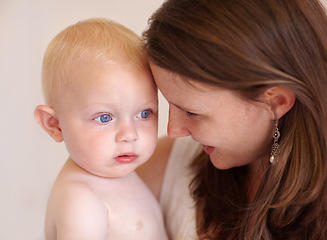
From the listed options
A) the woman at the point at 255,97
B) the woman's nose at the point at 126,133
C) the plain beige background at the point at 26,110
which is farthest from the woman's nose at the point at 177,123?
the plain beige background at the point at 26,110

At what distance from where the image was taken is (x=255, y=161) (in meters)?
1.21

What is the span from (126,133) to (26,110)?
1047mm

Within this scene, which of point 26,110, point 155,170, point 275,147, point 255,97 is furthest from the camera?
point 26,110

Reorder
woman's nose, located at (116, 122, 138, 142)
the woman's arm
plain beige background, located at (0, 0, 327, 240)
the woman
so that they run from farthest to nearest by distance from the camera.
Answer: plain beige background, located at (0, 0, 327, 240), the woman's arm, woman's nose, located at (116, 122, 138, 142), the woman

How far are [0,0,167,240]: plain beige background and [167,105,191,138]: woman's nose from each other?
1.02 metres

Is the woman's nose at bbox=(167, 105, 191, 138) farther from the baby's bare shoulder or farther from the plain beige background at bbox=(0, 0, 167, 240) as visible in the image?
the plain beige background at bbox=(0, 0, 167, 240)

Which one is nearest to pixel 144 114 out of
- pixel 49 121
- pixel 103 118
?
pixel 103 118

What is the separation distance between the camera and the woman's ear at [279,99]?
956mm

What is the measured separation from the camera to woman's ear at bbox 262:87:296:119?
96 cm

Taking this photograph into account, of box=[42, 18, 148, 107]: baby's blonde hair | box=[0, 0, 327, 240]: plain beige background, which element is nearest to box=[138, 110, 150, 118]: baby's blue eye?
box=[42, 18, 148, 107]: baby's blonde hair

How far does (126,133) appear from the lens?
3.31 ft

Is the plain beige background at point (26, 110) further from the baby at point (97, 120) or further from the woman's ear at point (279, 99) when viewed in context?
the woman's ear at point (279, 99)

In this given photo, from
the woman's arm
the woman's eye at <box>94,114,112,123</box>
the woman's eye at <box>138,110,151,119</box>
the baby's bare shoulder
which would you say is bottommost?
the woman's arm

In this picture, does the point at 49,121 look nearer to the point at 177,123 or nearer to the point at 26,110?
the point at 177,123
